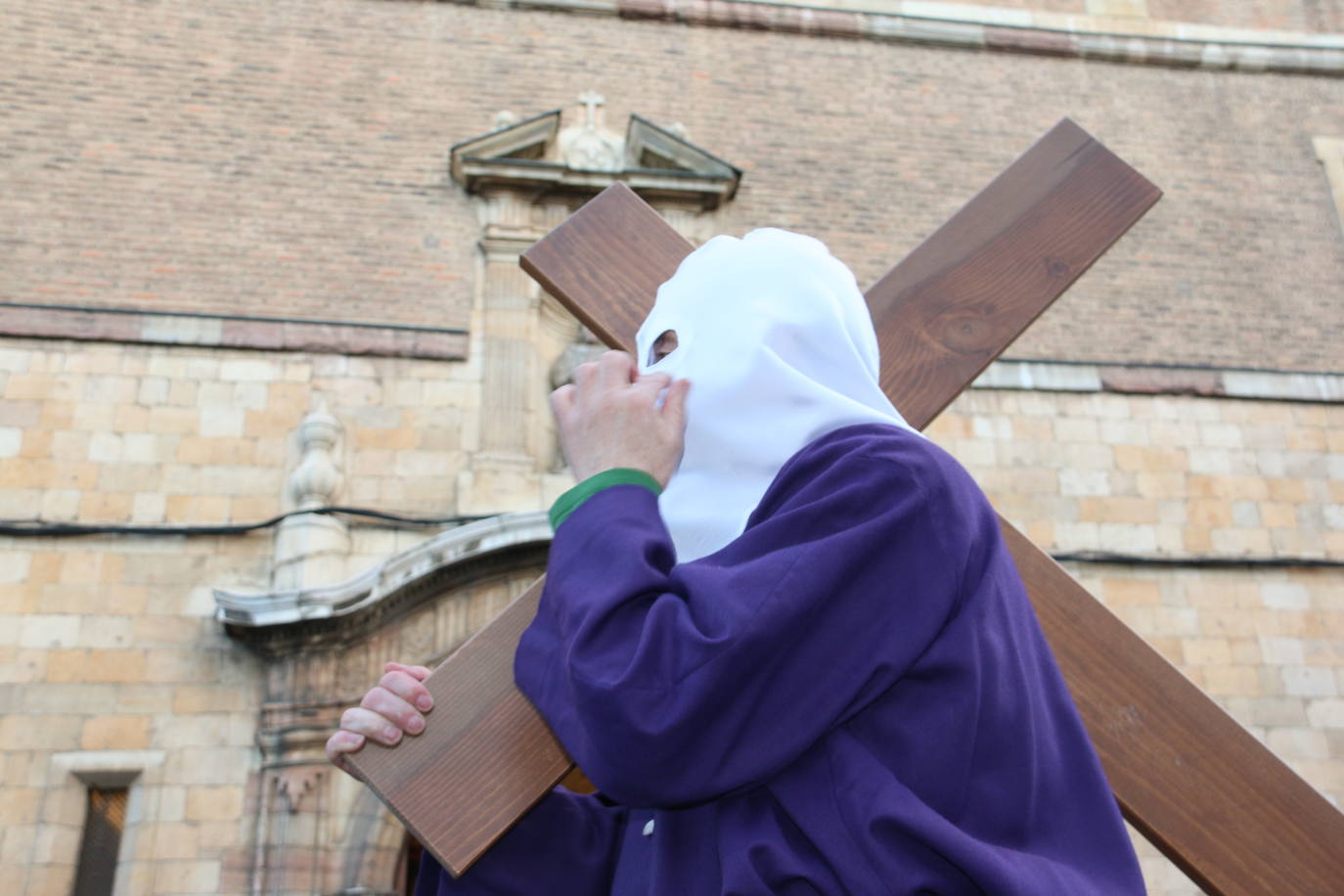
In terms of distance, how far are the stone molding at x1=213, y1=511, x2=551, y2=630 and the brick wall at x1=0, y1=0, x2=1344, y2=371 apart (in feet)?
5.36

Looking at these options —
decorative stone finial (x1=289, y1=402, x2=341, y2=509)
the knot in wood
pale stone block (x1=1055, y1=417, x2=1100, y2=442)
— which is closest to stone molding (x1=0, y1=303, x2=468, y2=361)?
decorative stone finial (x1=289, y1=402, x2=341, y2=509)

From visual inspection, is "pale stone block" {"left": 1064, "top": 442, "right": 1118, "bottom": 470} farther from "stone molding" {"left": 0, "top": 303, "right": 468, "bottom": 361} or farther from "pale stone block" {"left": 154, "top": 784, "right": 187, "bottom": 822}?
"pale stone block" {"left": 154, "top": 784, "right": 187, "bottom": 822}

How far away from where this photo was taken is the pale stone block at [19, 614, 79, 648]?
6.65 metres

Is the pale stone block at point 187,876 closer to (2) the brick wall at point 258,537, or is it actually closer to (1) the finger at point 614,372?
(2) the brick wall at point 258,537

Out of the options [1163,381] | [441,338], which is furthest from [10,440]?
[1163,381]

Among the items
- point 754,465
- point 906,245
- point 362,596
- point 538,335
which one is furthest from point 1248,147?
point 754,465

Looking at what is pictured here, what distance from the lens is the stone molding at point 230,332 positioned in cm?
731

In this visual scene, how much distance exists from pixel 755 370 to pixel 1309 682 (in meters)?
7.29

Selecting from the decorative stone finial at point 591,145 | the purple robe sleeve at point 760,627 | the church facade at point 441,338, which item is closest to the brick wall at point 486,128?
the church facade at point 441,338

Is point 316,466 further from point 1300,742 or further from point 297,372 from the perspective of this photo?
point 1300,742

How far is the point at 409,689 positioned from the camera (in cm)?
157

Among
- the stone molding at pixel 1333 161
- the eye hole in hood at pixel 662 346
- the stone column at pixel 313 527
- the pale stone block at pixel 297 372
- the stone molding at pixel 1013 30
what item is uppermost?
the stone molding at pixel 1013 30

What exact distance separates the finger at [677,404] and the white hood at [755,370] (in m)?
0.01

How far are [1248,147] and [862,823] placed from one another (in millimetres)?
9431
